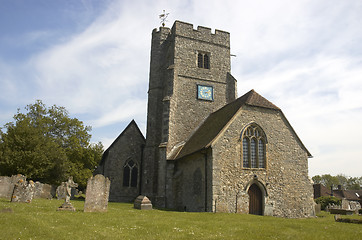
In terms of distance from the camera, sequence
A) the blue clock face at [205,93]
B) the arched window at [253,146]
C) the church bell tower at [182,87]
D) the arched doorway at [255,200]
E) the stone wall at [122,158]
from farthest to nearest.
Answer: the stone wall at [122,158] → the blue clock face at [205,93] → the church bell tower at [182,87] → the arched window at [253,146] → the arched doorway at [255,200]

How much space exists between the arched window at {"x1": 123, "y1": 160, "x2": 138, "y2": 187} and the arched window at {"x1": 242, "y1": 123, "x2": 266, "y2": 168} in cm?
1302

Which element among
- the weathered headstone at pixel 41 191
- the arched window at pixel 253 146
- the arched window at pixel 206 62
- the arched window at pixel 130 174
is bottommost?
the weathered headstone at pixel 41 191

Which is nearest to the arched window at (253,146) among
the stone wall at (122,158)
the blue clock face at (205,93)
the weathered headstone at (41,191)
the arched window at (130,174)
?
the blue clock face at (205,93)

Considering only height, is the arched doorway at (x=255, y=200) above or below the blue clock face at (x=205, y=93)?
below

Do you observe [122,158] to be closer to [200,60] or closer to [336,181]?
[200,60]

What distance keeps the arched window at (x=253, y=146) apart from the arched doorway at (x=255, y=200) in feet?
4.45

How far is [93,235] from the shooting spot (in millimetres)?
7801

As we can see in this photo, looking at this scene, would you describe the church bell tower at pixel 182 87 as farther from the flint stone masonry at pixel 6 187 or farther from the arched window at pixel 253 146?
the flint stone masonry at pixel 6 187

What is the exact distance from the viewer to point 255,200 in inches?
648

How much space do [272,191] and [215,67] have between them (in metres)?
13.8

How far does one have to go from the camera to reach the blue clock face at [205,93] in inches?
989

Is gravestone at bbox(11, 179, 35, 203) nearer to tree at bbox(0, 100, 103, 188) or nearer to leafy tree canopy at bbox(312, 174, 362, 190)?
tree at bbox(0, 100, 103, 188)

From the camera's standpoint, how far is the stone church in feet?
53.6

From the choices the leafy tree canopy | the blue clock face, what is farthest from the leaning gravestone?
the leafy tree canopy
